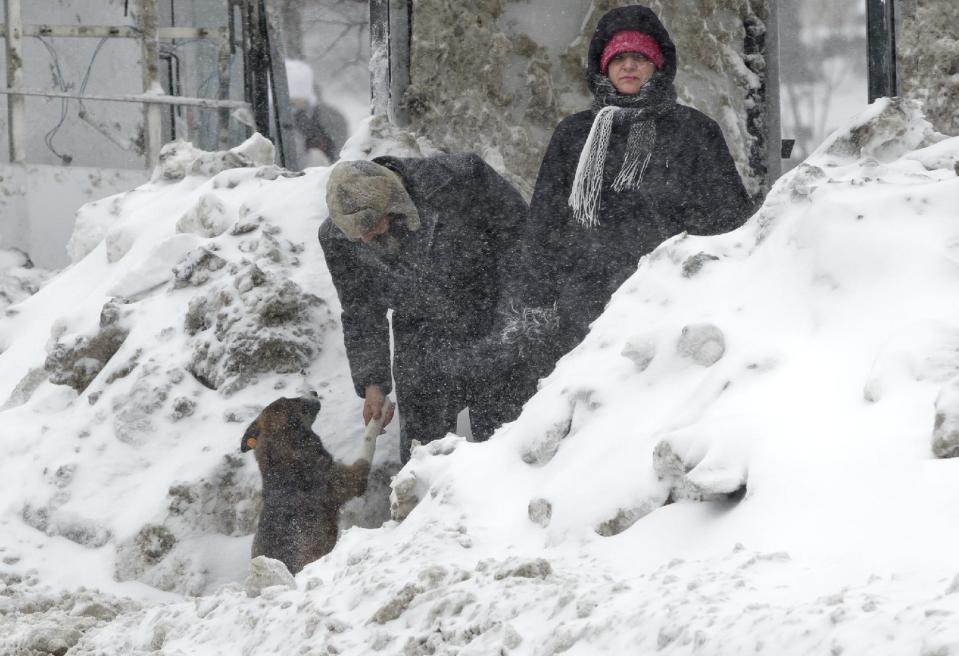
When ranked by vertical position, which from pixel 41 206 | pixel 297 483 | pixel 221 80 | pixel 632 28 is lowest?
pixel 297 483

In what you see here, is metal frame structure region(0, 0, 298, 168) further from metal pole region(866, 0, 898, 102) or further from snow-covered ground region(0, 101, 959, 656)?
metal pole region(866, 0, 898, 102)

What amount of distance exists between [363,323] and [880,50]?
2.44m

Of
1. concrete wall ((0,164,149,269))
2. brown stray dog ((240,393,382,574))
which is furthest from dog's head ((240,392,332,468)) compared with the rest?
concrete wall ((0,164,149,269))

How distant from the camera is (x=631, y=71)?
14.0 feet

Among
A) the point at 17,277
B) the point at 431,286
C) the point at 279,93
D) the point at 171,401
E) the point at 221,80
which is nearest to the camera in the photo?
the point at 431,286

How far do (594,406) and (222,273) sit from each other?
266cm

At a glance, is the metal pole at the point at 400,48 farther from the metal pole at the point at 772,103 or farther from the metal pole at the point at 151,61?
the metal pole at the point at 151,61

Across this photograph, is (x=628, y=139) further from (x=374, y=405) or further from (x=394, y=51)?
(x=394, y=51)

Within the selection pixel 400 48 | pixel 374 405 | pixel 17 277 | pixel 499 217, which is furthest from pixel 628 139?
pixel 17 277

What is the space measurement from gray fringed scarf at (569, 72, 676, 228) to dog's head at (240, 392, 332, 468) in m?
1.18

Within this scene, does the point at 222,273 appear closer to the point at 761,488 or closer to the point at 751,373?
the point at 751,373

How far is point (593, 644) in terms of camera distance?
7.22 ft

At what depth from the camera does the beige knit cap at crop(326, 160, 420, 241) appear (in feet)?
14.5

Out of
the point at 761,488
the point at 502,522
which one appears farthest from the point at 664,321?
the point at 761,488
